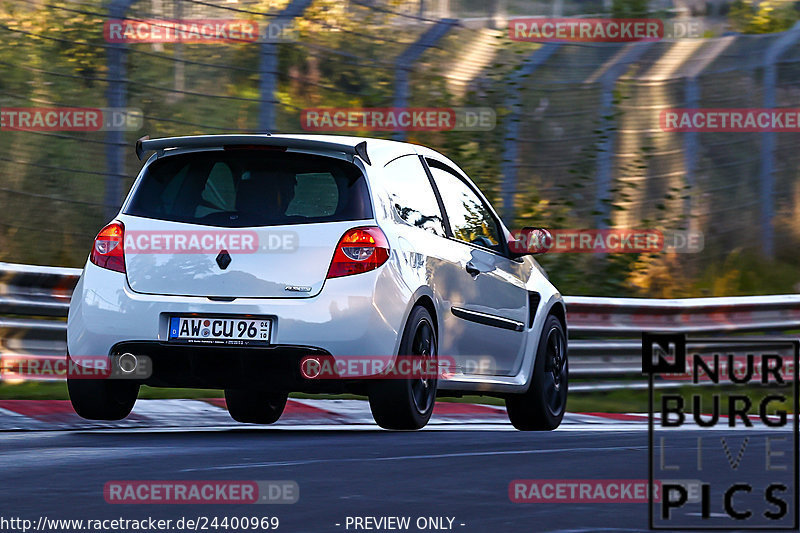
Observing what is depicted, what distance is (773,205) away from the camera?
1825 centimetres

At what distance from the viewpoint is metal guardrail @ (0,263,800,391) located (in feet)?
35.0

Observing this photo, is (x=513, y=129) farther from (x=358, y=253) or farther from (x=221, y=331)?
(x=221, y=331)

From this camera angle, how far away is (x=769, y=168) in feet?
59.8

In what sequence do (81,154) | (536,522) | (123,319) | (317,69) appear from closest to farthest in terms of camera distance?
1. (536,522)
2. (123,319)
3. (81,154)
4. (317,69)

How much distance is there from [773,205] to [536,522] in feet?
43.7

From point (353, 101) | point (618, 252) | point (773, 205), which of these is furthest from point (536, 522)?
point (773, 205)

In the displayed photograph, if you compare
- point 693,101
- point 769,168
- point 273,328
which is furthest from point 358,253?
point 769,168

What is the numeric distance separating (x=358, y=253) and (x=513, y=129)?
9.01 metres

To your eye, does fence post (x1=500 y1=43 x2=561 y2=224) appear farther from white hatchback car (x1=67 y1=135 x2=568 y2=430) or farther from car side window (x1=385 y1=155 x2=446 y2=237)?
white hatchback car (x1=67 y1=135 x2=568 y2=430)

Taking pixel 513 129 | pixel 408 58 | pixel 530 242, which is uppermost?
pixel 530 242

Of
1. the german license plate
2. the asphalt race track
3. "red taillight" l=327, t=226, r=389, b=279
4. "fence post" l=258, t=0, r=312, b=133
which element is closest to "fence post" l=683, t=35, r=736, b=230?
"fence post" l=258, t=0, r=312, b=133

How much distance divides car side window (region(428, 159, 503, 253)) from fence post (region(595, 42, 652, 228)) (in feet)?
24.3

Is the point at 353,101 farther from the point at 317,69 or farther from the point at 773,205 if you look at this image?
the point at 773,205

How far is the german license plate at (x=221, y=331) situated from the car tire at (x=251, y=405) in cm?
209
